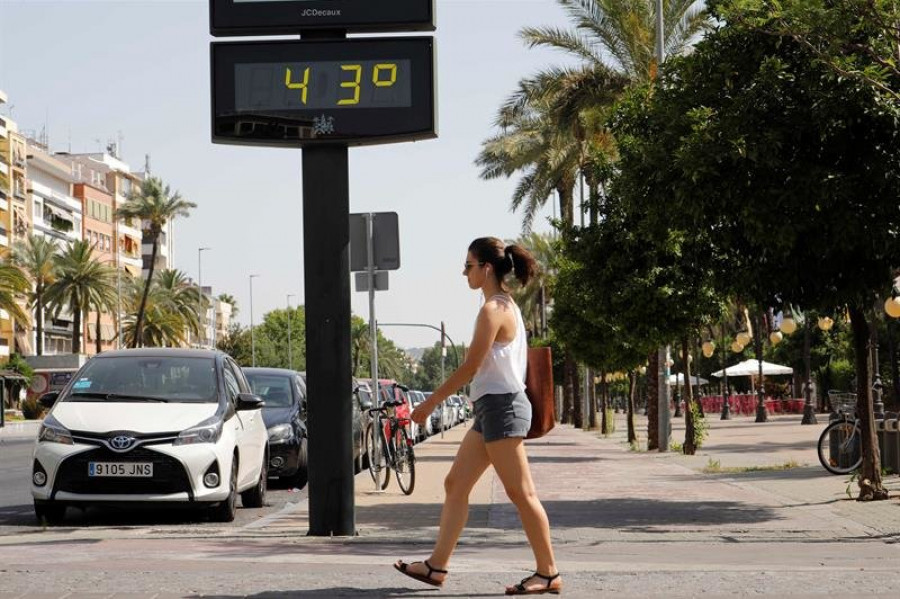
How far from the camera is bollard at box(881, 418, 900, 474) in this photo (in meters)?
19.8

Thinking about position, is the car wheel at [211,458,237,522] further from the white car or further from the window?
the window

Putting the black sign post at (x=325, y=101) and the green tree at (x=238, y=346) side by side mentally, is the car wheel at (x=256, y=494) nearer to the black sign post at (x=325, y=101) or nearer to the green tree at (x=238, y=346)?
the black sign post at (x=325, y=101)

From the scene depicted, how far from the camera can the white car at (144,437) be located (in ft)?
44.1

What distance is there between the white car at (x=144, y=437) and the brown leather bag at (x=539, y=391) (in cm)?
582

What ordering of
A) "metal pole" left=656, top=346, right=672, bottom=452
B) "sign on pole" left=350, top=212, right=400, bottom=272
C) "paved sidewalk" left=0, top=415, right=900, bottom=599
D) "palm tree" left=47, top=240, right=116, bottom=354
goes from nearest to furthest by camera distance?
"paved sidewalk" left=0, top=415, right=900, bottom=599 → "sign on pole" left=350, top=212, right=400, bottom=272 → "metal pole" left=656, top=346, right=672, bottom=452 → "palm tree" left=47, top=240, right=116, bottom=354

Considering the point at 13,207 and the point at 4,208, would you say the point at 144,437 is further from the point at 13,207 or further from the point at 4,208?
the point at 13,207

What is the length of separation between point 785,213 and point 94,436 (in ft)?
21.0

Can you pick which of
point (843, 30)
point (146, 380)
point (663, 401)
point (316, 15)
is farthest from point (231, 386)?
point (663, 401)

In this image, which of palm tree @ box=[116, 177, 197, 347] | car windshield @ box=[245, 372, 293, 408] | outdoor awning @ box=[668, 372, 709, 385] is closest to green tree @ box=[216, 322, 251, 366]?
palm tree @ box=[116, 177, 197, 347]

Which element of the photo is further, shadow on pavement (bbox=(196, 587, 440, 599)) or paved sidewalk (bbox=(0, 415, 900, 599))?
paved sidewalk (bbox=(0, 415, 900, 599))

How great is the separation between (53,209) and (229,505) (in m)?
117

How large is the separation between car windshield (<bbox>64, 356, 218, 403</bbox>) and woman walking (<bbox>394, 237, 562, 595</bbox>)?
6.56 metres

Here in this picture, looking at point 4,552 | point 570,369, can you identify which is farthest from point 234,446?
point 570,369

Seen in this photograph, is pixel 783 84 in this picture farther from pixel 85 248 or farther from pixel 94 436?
pixel 85 248
